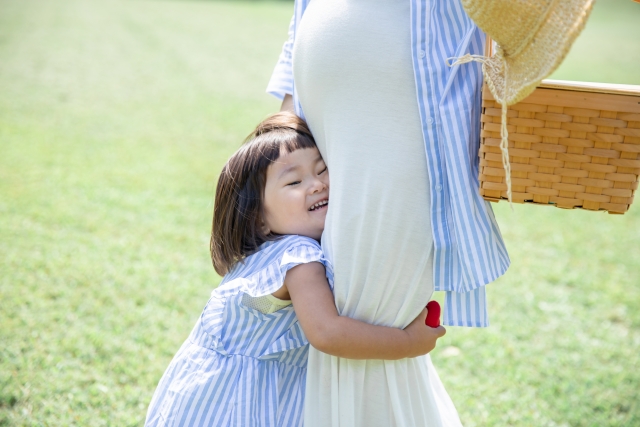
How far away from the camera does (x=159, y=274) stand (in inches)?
149

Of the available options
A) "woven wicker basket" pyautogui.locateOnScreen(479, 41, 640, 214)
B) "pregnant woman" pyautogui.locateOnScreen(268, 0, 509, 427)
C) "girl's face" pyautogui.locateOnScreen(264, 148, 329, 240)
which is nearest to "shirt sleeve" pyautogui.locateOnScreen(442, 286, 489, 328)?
"pregnant woman" pyautogui.locateOnScreen(268, 0, 509, 427)

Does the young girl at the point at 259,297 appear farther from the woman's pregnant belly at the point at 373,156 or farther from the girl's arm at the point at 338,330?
the woman's pregnant belly at the point at 373,156

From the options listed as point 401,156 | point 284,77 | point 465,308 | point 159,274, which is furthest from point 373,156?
point 159,274

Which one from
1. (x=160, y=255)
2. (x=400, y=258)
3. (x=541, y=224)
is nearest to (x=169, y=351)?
(x=160, y=255)

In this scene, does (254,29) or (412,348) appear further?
(254,29)

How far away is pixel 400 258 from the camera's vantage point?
146 centimetres

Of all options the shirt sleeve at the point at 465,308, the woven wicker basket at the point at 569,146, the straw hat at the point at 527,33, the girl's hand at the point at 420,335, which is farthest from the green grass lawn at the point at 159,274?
the girl's hand at the point at 420,335

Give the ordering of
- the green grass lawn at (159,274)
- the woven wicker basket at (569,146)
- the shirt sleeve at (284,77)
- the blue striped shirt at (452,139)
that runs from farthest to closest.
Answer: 1. the green grass lawn at (159,274)
2. the shirt sleeve at (284,77)
3. the blue striped shirt at (452,139)
4. the woven wicker basket at (569,146)

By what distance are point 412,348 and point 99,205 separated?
12.2ft

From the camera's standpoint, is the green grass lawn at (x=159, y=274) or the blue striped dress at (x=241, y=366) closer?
the blue striped dress at (x=241, y=366)

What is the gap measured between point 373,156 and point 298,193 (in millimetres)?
330

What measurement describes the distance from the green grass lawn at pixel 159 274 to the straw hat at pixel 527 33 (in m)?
0.39

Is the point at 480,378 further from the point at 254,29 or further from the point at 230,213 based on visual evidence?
the point at 254,29

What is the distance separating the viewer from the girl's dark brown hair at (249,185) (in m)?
1.77
